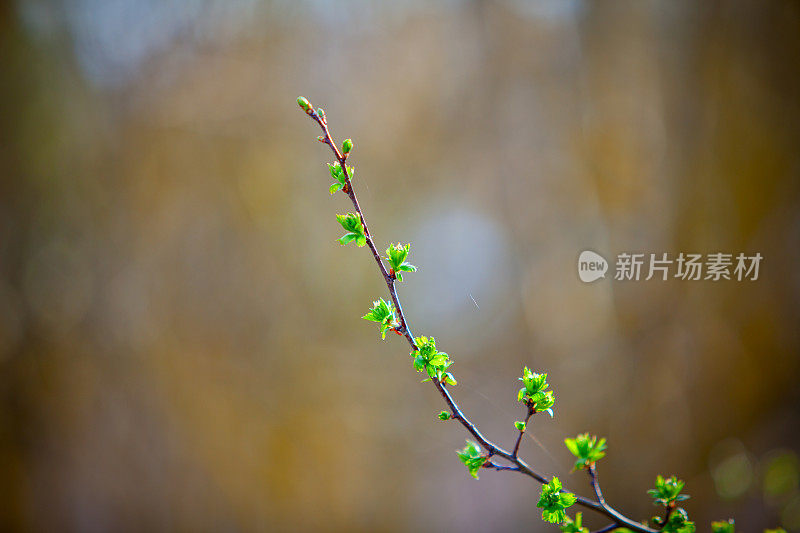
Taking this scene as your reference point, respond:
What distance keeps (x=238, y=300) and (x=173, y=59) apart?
2.35 ft

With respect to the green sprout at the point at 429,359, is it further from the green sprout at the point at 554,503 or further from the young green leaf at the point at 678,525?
the young green leaf at the point at 678,525

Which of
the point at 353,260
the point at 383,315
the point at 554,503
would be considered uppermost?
the point at 353,260

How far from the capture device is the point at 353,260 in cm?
167

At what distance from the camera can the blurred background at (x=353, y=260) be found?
5.38 feet

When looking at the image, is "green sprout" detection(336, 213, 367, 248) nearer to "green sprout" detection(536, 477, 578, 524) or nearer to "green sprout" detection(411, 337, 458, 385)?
"green sprout" detection(411, 337, 458, 385)

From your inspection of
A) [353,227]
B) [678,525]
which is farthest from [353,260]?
[678,525]

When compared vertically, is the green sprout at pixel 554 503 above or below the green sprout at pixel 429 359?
below

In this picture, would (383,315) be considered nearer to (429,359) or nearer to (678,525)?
(429,359)

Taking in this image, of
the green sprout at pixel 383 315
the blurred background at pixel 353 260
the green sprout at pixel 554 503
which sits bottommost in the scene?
the green sprout at pixel 554 503

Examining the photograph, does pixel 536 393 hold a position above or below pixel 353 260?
below

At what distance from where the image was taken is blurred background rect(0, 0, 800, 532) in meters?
1.64

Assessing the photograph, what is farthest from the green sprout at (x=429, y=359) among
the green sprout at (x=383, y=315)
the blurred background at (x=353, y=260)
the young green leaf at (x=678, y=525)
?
the blurred background at (x=353, y=260)

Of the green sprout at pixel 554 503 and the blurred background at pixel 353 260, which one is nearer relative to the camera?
the green sprout at pixel 554 503

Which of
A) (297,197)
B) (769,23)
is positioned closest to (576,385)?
(297,197)
